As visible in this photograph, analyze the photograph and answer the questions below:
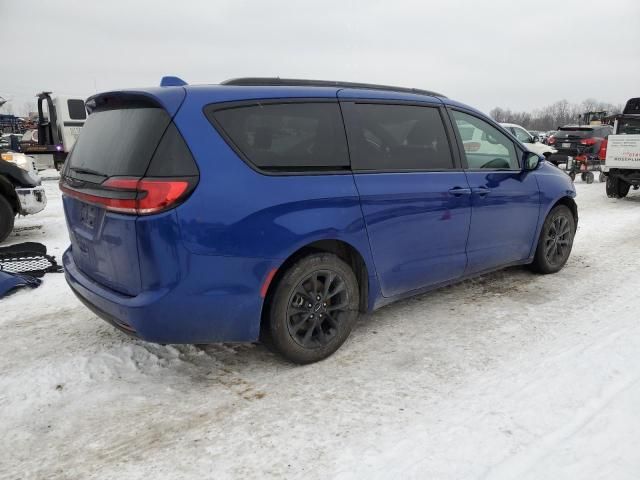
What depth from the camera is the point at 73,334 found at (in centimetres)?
369

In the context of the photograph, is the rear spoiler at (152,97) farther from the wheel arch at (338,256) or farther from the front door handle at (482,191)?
the front door handle at (482,191)

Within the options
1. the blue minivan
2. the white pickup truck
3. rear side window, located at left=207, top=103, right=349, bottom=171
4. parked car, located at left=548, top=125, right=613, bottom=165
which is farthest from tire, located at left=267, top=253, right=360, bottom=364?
parked car, located at left=548, top=125, right=613, bottom=165

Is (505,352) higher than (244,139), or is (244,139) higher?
(244,139)

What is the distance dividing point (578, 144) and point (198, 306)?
15.7m

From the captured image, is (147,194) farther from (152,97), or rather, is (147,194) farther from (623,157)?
(623,157)

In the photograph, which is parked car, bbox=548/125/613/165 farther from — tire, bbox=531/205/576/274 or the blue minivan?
the blue minivan

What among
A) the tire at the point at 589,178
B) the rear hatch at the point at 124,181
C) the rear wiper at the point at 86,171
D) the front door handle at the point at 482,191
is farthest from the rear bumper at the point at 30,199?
the tire at the point at 589,178

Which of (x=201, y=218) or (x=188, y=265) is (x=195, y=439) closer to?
(x=188, y=265)

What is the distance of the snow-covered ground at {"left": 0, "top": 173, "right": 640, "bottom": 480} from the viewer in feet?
7.30

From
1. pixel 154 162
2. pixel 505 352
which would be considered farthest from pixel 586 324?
pixel 154 162

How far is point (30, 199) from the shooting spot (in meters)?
7.05

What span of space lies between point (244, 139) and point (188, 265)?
0.79 metres

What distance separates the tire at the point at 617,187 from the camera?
11008mm

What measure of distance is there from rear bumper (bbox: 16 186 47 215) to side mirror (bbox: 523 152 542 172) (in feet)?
21.8
